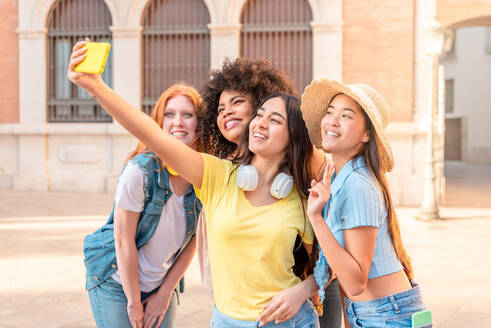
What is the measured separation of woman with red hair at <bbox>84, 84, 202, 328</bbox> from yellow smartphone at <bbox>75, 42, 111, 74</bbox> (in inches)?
28.4

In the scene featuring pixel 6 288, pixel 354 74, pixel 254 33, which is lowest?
pixel 6 288

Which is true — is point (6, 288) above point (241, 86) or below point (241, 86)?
below

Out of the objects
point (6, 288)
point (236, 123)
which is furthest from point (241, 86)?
point (6, 288)

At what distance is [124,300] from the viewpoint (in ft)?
8.51

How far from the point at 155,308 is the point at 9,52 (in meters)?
13.6

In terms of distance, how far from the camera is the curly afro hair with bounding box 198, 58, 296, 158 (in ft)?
9.59

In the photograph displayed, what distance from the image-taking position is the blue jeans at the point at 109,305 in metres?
2.56

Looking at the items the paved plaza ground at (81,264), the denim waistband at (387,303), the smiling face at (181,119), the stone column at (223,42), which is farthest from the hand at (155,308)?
the stone column at (223,42)

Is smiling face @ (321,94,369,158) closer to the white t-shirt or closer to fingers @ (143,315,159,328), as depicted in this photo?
the white t-shirt

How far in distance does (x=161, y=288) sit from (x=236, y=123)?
85cm

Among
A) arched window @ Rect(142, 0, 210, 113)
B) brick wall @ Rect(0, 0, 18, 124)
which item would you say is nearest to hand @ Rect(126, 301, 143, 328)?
arched window @ Rect(142, 0, 210, 113)

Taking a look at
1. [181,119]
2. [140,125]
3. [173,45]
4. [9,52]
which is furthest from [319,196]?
[9,52]

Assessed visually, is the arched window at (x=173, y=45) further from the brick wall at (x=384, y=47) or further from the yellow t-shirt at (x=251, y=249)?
the yellow t-shirt at (x=251, y=249)

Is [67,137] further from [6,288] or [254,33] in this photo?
[6,288]
